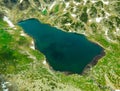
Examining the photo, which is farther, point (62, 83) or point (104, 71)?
point (104, 71)

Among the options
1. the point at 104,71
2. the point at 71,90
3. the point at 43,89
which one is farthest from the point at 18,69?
the point at 104,71

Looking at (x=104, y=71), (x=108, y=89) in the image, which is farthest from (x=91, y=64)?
(x=108, y=89)

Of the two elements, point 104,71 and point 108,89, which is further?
point 104,71

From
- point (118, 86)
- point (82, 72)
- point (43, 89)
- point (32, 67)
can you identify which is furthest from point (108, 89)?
point (32, 67)

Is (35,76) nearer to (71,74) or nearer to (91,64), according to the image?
(71,74)

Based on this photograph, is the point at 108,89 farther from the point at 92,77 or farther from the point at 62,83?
the point at 62,83

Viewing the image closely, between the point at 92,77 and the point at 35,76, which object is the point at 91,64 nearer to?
the point at 92,77

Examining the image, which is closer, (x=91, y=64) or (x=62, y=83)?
(x=62, y=83)
